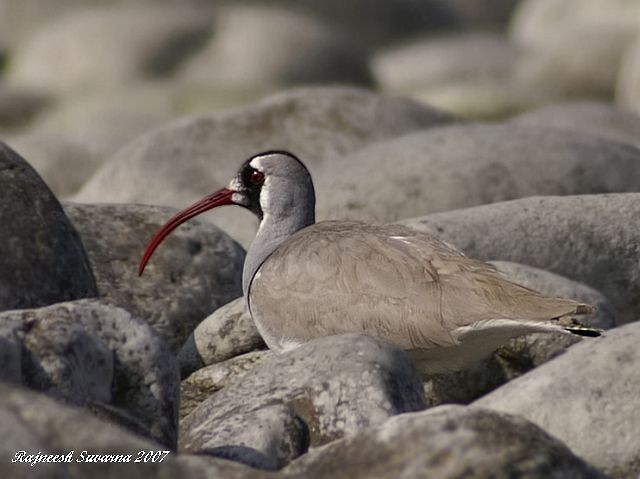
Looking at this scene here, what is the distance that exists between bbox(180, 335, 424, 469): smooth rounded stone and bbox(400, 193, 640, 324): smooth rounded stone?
2.66 meters

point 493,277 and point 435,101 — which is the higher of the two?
point 493,277

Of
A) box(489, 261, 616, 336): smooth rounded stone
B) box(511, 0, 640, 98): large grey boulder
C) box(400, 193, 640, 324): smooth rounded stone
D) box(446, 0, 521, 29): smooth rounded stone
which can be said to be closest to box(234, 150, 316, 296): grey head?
box(400, 193, 640, 324): smooth rounded stone

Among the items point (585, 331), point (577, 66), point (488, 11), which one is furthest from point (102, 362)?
point (488, 11)

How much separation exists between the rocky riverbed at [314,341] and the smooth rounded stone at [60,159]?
0.09 ft

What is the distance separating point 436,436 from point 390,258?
252cm

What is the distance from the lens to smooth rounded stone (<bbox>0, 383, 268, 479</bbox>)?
186 inches

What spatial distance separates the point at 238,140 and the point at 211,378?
5366 mm

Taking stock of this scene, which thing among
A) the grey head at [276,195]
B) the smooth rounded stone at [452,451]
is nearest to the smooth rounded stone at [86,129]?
the grey head at [276,195]

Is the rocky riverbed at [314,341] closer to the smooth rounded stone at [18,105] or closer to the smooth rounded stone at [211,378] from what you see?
the smooth rounded stone at [211,378]

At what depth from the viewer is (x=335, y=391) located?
253 inches

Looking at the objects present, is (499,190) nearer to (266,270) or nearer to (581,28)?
(266,270)

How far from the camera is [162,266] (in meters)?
9.46

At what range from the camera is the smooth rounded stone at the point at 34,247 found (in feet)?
26.8

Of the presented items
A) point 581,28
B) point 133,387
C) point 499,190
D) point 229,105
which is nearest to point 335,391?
point 133,387
